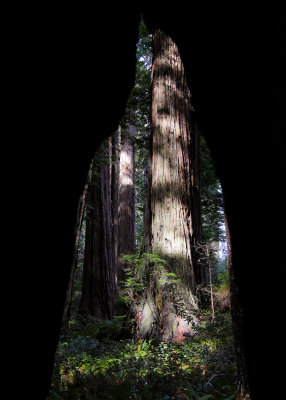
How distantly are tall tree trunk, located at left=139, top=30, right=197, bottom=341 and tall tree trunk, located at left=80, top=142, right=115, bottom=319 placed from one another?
12.4 feet

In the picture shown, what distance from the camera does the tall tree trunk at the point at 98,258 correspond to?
32.2ft

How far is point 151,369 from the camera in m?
2.96

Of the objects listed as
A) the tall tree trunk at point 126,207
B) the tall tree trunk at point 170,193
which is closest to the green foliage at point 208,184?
the tall tree trunk at point 170,193

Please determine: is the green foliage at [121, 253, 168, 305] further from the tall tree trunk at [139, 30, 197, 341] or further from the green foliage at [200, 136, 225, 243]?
the green foliage at [200, 136, 225, 243]

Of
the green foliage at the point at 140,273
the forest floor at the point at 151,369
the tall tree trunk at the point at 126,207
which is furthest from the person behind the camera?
the tall tree trunk at the point at 126,207

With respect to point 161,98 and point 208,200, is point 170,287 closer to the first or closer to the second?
point 161,98

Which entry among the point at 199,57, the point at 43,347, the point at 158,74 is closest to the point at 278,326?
the point at 43,347

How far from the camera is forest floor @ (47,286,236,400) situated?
8.12 feet

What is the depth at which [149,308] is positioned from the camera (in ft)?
14.8

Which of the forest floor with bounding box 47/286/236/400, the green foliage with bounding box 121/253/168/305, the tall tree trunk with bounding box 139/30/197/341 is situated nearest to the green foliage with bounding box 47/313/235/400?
the forest floor with bounding box 47/286/236/400

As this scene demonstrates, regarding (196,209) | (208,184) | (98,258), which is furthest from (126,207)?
(196,209)

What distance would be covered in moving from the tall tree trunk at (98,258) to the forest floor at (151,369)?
5.60 metres

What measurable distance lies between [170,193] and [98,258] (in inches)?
232

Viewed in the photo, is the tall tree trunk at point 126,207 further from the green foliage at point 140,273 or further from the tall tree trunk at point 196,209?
the green foliage at point 140,273
